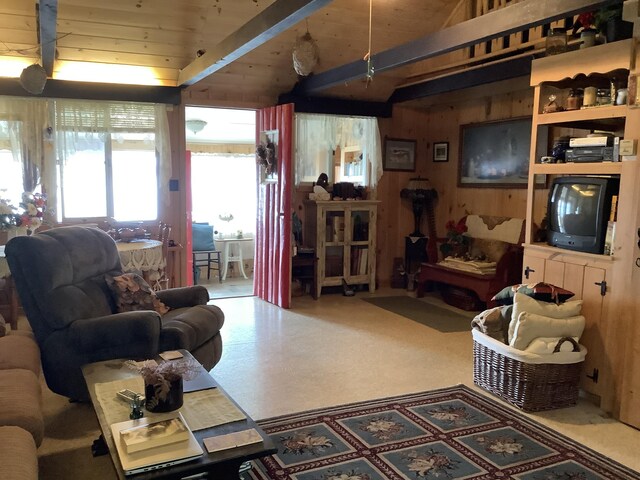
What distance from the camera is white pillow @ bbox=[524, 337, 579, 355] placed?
124 inches

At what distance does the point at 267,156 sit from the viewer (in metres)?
5.80

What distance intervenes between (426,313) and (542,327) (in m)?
2.34

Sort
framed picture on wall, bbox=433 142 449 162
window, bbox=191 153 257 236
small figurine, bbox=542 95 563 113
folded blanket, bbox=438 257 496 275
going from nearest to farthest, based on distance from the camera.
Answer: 1. small figurine, bbox=542 95 563 113
2. folded blanket, bbox=438 257 496 275
3. framed picture on wall, bbox=433 142 449 162
4. window, bbox=191 153 257 236

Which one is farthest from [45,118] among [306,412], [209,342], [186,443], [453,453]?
[453,453]

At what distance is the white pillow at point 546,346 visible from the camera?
10.3ft

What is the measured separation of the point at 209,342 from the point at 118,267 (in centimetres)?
86

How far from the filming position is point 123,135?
5.38m

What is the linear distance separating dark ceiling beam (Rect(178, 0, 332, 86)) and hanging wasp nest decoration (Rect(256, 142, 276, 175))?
1.25 metres

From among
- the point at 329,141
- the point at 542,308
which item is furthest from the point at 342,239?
the point at 542,308

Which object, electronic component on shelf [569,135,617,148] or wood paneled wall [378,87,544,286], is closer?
electronic component on shelf [569,135,617,148]

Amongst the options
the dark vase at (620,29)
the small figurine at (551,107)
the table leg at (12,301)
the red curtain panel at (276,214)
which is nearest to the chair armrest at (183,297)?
the table leg at (12,301)

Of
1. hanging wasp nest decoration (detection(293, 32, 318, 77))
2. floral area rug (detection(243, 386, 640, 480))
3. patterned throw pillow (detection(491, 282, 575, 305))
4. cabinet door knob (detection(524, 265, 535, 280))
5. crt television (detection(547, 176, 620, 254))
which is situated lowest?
floral area rug (detection(243, 386, 640, 480))

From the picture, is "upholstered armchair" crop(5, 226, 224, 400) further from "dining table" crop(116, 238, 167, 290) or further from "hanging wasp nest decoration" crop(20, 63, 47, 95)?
"hanging wasp nest decoration" crop(20, 63, 47, 95)

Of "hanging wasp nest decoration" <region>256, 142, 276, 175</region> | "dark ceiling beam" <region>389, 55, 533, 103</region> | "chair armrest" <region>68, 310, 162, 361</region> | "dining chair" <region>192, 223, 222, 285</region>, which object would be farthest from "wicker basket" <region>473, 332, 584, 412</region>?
"dining chair" <region>192, 223, 222, 285</region>
